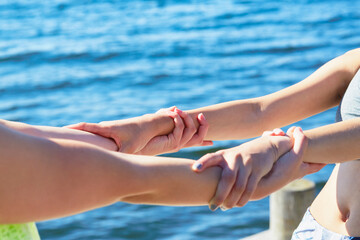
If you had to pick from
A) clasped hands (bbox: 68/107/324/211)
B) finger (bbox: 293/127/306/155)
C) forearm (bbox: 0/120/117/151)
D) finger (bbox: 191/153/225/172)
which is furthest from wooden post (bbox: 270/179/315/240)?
finger (bbox: 191/153/225/172)

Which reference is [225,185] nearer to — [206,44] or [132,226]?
[132,226]

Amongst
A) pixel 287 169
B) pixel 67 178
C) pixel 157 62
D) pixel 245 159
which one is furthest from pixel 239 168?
pixel 157 62

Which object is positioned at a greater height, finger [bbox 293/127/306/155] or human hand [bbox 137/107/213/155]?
human hand [bbox 137/107/213/155]

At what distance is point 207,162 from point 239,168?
0.31ft

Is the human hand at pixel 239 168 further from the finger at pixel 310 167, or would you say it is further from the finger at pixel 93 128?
the finger at pixel 93 128

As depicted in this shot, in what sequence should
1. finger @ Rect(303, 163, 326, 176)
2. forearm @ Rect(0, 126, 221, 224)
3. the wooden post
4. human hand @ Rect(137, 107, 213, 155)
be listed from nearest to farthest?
forearm @ Rect(0, 126, 221, 224) → finger @ Rect(303, 163, 326, 176) → human hand @ Rect(137, 107, 213, 155) → the wooden post

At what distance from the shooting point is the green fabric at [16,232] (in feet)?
Answer: 4.19

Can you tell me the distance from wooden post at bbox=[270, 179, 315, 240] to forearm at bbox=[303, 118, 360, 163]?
174cm

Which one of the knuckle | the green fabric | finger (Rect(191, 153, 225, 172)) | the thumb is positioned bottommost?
the green fabric

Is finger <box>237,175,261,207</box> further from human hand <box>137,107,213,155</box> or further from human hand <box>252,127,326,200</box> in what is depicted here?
human hand <box>137,107,213,155</box>

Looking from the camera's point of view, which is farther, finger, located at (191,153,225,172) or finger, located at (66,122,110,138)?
finger, located at (66,122,110,138)

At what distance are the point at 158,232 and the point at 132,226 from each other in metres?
0.24

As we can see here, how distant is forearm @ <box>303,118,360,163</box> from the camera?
1.84m

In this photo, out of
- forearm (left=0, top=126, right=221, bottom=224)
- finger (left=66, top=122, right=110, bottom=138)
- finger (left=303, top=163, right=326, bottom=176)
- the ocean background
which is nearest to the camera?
forearm (left=0, top=126, right=221, bottom=224)
